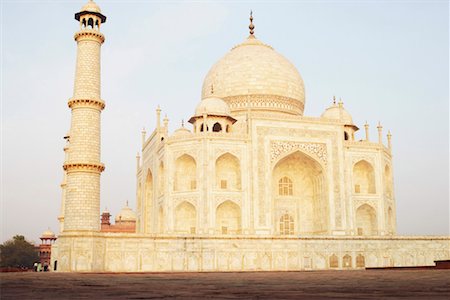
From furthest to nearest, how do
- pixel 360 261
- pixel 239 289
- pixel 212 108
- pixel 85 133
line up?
pixel 212 108 < pixel 360 261 < pixel 85 133 < pixel 239 289

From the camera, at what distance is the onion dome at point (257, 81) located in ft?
90.8

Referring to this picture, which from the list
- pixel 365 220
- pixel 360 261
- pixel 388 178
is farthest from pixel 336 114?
pixel 360 261

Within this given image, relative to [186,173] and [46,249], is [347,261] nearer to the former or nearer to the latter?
[186,173]

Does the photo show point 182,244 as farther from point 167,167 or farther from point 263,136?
point 263,136

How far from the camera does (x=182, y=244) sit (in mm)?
17531

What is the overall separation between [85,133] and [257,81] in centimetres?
1345

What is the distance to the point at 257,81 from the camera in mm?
27938

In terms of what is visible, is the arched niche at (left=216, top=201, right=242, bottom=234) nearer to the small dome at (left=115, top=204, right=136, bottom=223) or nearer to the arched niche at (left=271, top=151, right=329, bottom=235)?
the arched niche at (left=271, top=151, right=329, bottom=235)

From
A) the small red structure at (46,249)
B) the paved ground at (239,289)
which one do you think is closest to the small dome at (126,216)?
the small red structure at (46,249)

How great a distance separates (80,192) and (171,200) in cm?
692

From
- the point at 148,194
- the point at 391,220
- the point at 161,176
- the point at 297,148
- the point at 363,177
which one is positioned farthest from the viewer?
the point at 148,194

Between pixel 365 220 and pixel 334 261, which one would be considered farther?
pixel 365 220

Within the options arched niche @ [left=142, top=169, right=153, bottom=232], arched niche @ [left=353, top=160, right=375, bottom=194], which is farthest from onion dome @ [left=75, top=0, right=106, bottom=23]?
arched niche @ [left=353, top=160, right=375, bottom=194]

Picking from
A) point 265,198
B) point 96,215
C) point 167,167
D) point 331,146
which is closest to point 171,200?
point 167,167
